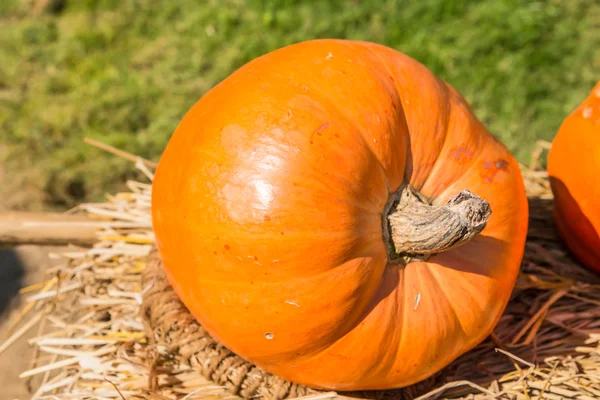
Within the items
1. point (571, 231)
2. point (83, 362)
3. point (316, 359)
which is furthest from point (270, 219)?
point (571, 231)

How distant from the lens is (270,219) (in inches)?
58.4

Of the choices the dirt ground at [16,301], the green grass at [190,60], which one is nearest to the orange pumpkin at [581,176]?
the green grass at [190,60]

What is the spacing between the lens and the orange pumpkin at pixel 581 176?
198 cm

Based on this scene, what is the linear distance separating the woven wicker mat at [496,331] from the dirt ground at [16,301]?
76cm

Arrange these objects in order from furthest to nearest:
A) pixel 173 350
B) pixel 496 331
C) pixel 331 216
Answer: pixel 496 331 → pixel 173 350 → pixel 331 216

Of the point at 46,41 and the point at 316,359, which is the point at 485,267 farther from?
the point at 46,41

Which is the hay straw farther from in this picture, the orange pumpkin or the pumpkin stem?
the pumpkin stem

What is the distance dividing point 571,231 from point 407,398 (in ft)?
2.87

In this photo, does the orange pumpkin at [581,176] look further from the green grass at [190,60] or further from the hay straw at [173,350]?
the green grass at [190,60]

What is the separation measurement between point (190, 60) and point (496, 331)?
2.92 m

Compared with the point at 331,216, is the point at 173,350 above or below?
below

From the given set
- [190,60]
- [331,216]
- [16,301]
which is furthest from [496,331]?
[190,60]

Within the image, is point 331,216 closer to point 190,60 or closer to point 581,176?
point 581,176

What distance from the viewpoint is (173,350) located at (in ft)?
6.39
